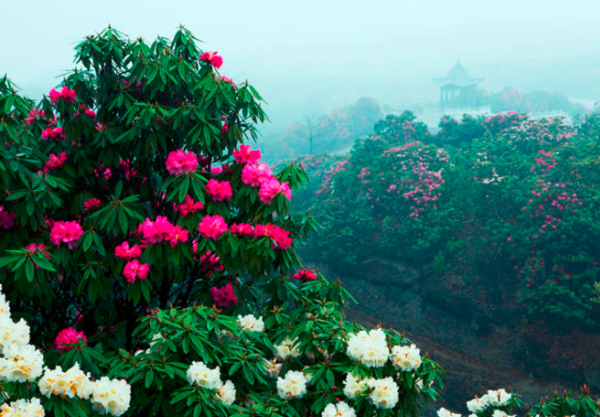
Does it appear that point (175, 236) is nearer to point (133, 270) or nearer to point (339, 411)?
point (133, 270)

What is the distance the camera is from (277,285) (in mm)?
5277

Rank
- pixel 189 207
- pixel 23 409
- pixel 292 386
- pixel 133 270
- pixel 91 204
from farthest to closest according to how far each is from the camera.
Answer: pixel 91 204, pixel 189 207, pixel 133 270, pixel 292 386, pixel 23 409

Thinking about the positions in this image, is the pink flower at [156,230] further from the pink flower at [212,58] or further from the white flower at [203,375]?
the pink flower at [212,58]

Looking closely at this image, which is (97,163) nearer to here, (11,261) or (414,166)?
(11,261)

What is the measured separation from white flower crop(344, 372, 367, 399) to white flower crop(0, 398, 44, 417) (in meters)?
2.05

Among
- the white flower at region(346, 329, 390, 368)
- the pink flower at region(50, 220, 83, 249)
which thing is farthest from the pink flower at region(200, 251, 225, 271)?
the white flower at region(346, 329, 390, 368)

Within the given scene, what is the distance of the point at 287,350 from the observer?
4434 mm

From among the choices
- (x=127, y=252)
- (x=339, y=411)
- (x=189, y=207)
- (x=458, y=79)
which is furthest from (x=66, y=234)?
(x=458, y=79)

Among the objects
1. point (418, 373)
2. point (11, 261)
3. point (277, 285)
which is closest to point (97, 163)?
point (11, 261)

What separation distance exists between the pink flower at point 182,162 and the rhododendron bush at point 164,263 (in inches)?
0.5

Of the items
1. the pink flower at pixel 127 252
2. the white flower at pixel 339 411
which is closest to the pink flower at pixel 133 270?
the pink flower at pixel 127 252

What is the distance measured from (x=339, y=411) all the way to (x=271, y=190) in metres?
2.05

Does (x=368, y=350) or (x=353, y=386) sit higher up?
(x=368, y=350)

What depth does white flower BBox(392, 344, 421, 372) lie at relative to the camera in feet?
13.6
